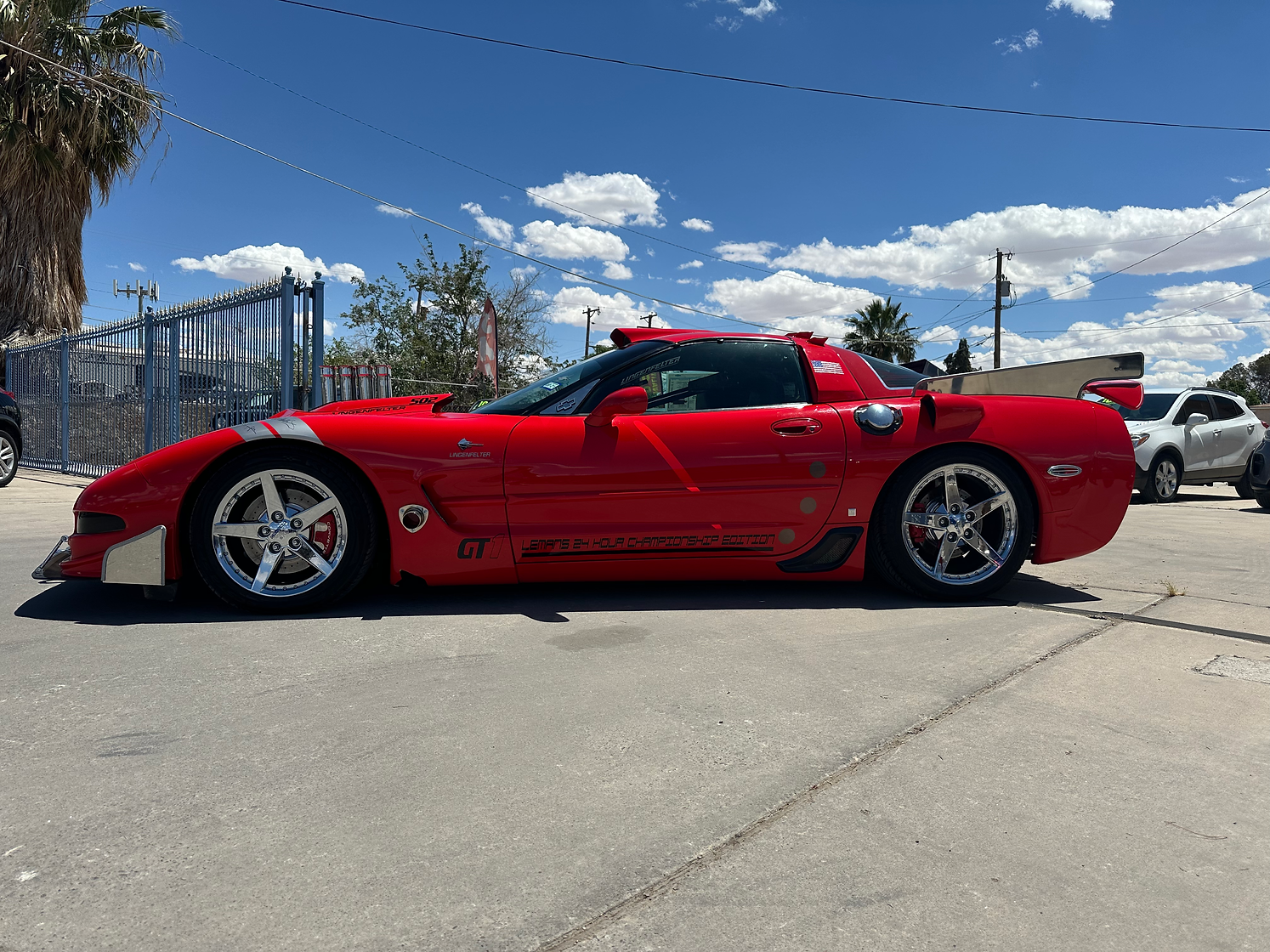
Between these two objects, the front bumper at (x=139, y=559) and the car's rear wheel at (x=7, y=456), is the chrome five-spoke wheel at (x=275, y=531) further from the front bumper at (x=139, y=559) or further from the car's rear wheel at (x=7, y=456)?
the car's rear wheel at (x=7, y=456)

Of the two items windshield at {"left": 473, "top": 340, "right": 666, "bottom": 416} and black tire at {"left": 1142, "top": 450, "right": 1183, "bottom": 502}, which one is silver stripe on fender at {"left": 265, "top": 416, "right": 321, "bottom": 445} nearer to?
windshield at {"left": 473, "top": 340, "right": 666, "bottom": 416}

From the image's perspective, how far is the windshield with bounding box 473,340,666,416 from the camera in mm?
3855

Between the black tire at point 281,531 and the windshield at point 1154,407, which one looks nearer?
the black tire at point 281,531

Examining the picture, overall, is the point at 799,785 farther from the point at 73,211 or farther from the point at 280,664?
the point at 73,211

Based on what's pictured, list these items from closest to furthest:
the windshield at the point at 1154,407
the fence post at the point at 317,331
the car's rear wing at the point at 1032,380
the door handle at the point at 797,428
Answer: the door handle at the point at 797,428 → the car's rear wing at the point at 1032,380 → the fence post at the point at 317,331 → the windshield at the point at 1154,407

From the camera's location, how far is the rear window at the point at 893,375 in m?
4.12

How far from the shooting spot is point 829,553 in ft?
12.7

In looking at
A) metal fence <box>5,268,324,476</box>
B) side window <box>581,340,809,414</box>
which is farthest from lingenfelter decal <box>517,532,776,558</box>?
metal fence <box>5,268,324,476</box>

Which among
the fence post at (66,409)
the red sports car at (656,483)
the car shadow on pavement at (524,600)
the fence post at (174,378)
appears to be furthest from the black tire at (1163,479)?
the fence post at (66,409)

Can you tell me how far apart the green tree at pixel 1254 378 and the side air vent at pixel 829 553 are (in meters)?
84.7

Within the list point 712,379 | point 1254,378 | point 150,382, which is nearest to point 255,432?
point 712,379

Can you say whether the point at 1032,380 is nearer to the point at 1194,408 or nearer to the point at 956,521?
the point at 956,521

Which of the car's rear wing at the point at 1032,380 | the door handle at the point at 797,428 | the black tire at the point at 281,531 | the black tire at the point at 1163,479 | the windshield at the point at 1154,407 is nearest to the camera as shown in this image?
the black tire at the point at 281,531

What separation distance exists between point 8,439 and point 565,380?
9.45 metres
